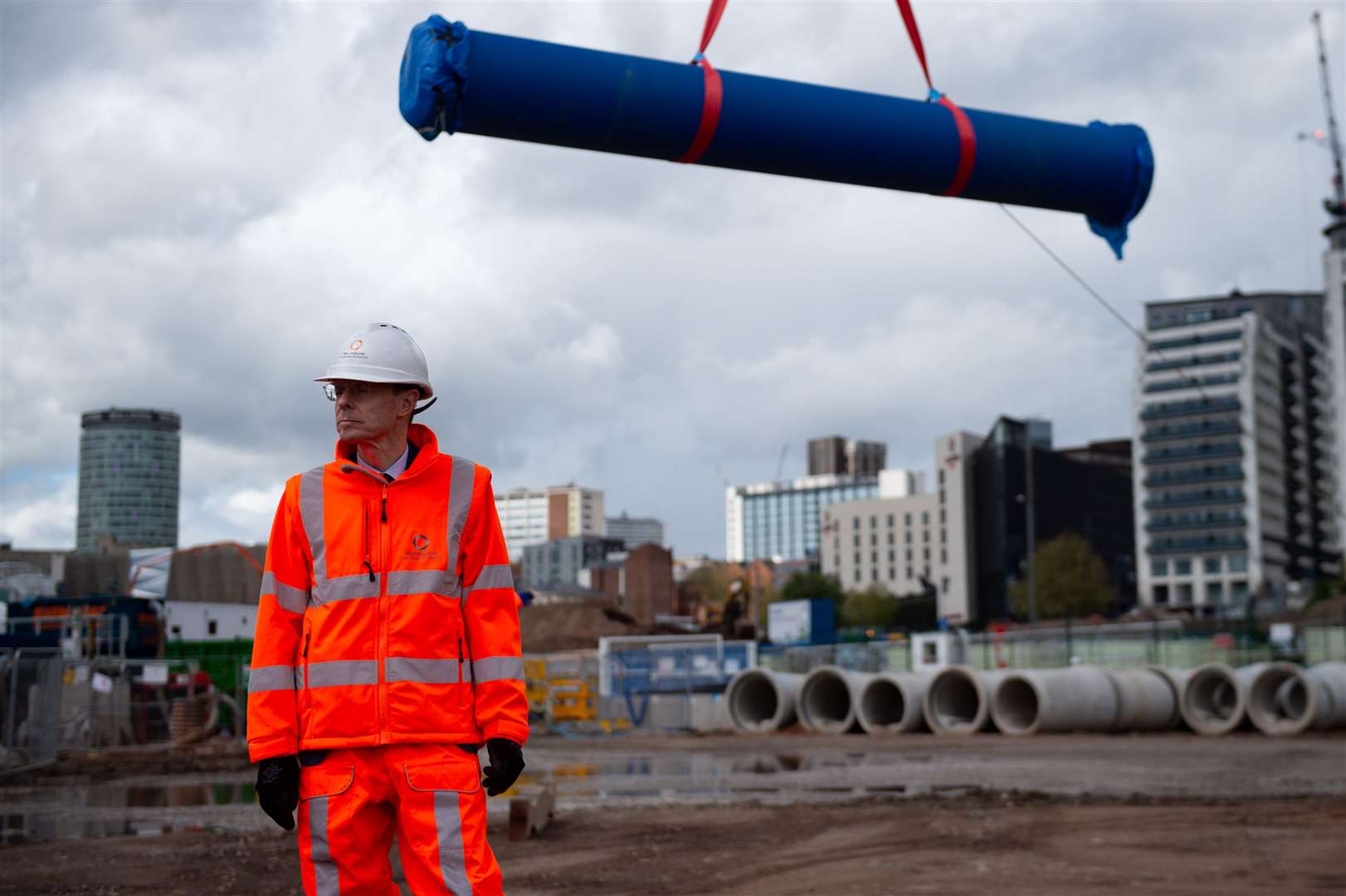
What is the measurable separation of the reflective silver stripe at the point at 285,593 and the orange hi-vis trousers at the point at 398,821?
1.44 feet

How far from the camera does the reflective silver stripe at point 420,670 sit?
387 cm

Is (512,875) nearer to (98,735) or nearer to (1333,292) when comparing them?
(98,735)

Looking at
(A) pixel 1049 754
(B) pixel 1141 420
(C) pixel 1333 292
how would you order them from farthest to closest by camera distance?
(B) pixel 1141 420
(C) pixel 1333 292
(A) pixel 1049 754

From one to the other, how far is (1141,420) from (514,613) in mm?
133074

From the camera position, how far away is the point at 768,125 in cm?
671

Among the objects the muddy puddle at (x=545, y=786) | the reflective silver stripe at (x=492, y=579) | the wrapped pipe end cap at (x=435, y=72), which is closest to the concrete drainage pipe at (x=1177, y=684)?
the muddy puddle at (x=545, y=786)

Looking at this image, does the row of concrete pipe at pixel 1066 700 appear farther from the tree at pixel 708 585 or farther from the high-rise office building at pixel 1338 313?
the tree at pixel 708 585

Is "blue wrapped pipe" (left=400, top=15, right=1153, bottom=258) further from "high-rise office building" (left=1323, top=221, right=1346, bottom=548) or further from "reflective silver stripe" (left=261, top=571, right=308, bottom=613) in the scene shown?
"high-rise office building" (left=1323, top=221, right=1346, bottom=548)

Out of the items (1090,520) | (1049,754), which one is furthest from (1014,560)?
(1049,754)

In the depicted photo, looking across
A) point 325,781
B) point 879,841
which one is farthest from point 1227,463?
point 325,781

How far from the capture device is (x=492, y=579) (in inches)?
163

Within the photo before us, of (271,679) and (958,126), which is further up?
(958,126)

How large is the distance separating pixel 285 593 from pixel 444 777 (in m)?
0.73

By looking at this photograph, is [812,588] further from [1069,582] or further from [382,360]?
[382,360]
